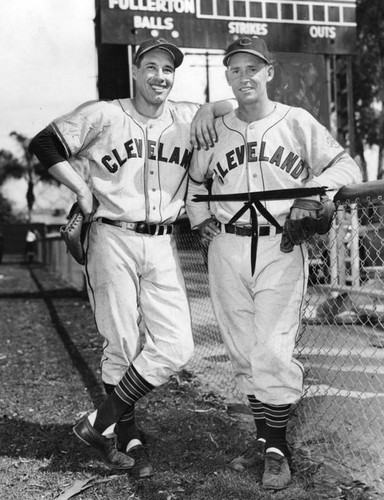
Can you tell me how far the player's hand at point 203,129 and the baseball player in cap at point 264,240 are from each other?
6 cm

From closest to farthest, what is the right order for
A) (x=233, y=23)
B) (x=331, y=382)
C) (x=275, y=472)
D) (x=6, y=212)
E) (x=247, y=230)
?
(x=275, y=472) < (x=247, y=230) < (x=331, y=382) < (x=233, y=23) < (x=6, y=212)

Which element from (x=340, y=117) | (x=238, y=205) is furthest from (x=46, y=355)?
(x=340, y=117)

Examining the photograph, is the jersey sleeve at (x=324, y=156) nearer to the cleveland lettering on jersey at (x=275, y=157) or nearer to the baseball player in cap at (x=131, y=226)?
the cleveland lettering on jersey at (x=275, y=157)

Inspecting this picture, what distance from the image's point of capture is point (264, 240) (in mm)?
3164

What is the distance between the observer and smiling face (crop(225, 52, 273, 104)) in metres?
3.17

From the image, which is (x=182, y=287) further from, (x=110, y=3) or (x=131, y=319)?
(x=110, y=3)

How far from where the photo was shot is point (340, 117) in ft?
67.8

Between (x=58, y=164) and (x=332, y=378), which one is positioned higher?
(x=58, y=164)

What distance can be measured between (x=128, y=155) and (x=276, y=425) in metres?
1.52

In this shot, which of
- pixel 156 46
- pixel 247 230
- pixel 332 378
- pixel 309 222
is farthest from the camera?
pixel 332 378

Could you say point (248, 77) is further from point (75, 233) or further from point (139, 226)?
point (75, 233)

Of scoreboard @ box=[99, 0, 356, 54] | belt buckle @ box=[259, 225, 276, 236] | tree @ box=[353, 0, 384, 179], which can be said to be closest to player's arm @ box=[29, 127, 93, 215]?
belt buckle @ box=[259, 225, 276, 236]

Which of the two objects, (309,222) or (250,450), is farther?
(250,450)

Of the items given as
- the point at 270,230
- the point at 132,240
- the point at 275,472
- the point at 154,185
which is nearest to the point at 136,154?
the point at 154,185
